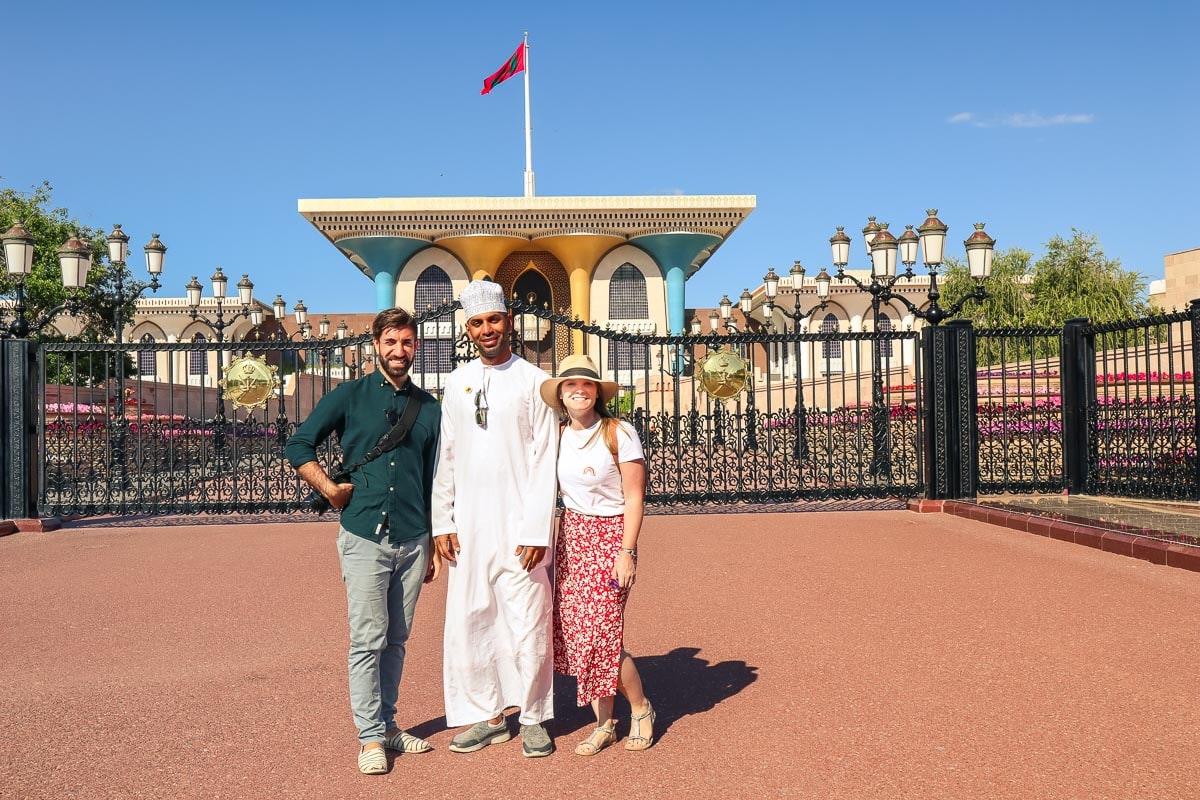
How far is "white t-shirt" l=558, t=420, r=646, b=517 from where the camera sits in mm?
3350

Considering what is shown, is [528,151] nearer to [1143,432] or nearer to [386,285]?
[386,285]

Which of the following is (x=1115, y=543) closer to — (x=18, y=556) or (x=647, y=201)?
(x=18, y=556)

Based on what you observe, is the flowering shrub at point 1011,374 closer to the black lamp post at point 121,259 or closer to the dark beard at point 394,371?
the dark beard at point 394,371

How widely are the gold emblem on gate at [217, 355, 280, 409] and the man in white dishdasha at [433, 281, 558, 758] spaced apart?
8.30 meters

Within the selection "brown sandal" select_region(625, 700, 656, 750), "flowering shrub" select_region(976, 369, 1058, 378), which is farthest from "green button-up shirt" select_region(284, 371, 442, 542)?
"flowering shrub" select_region(976, 369, 1058, 378)

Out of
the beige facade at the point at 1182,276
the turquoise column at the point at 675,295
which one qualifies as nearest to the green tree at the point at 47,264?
the turquoise column at the point at 675,295

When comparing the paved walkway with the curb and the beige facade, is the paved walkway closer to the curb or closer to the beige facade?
the curb

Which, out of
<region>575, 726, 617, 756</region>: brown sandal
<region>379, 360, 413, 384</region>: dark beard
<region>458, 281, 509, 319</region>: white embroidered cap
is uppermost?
<region>458, 281, 509, 319</region>: white embroidered cap

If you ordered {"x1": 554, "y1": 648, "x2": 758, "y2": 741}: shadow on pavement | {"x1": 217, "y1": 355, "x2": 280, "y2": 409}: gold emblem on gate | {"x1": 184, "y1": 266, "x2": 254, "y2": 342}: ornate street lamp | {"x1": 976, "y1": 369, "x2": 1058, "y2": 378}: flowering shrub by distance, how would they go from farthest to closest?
{"x1": 184, "y1": 266, "x2": 254, "y2": 342}: ornate street lamp, {"x1": 976, "y1": 369, "x2": 1058, "y2": 378}: flowering shrub, {"x1": 217, "y1": 355, "x2": 280, "y2": 409}: gold emblem on gate, {"x1": 554, "y1": 648, "x2": 758, "y2": 741}: shadow on pavement

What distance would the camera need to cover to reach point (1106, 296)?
31469 millimetres

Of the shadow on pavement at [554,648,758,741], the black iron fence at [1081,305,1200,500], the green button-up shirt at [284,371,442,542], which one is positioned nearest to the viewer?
the green button-up shirt at [284,371,442,542]

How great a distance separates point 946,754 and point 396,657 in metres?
2.02

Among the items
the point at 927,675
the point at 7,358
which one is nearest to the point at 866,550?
the point at 927,675

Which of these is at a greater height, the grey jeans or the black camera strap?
the black camera strap
